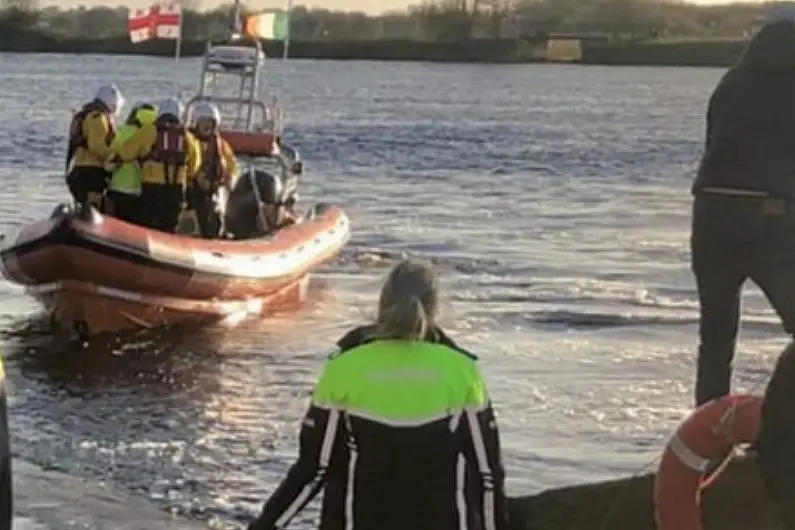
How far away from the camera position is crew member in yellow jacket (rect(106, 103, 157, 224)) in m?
14.1

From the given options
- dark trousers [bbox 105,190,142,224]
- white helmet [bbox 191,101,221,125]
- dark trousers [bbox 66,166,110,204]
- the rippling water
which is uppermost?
white helmet [bbox 191,101,221,125]

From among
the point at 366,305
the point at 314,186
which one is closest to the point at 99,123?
the point at 366,305

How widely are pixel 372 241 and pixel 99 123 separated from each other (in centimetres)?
858

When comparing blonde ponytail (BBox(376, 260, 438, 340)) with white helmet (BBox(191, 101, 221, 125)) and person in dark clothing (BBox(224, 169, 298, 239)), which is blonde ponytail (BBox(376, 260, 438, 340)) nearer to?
white helmet (BBox(191, 101, 221, 125))

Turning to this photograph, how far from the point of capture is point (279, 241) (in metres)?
16.3

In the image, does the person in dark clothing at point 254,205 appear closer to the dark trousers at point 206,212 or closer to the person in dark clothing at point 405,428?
the dark trousers at point 206,212

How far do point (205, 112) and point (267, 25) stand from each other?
4957mm

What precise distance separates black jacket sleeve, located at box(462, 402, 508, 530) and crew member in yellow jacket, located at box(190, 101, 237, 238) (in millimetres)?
10192

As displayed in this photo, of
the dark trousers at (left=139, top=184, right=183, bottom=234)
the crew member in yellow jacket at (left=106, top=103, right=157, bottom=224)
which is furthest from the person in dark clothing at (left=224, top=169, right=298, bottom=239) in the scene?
the crew member in yellow jacket at (left=106, top=103, right=157, bottom=224)

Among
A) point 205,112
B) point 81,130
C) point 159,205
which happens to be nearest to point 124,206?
point 159,205

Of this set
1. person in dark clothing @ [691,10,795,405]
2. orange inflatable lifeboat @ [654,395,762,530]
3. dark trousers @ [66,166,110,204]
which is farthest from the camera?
dark trousers @ [66,166,110,204]

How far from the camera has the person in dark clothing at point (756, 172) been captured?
674 cm

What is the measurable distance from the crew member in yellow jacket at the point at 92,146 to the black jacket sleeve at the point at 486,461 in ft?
33.4

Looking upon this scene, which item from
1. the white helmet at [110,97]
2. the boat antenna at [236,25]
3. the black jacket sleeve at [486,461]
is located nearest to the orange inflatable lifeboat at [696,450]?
the black jacket sleeve at [486,461]
